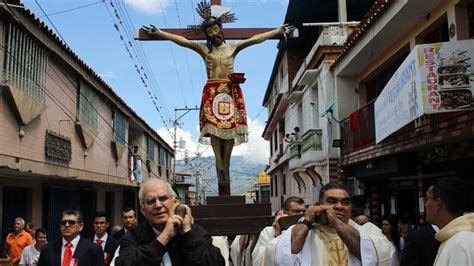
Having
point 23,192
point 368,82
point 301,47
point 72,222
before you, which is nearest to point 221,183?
point 72,222

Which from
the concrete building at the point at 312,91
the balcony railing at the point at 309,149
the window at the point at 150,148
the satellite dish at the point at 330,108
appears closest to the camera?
the satellite dish at the point at 330,108

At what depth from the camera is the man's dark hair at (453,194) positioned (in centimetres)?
325

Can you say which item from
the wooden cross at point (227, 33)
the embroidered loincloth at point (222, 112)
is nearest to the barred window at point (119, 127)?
the wooden cross at point (227, 33)

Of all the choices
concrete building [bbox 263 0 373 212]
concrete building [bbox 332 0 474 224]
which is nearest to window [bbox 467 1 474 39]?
concrete building [bbox 332 0 474 224]

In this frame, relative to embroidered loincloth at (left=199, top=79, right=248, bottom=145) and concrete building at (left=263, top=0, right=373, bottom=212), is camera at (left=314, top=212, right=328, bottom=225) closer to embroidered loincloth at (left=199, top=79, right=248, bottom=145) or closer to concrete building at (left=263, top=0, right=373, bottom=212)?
embroidered loincloth at (left=199, top=79, right=248, bottom=145)

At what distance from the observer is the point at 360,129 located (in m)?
13.7

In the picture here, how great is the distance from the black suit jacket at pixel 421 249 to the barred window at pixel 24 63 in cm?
767

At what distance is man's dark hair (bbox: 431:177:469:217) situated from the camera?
10.7 ft

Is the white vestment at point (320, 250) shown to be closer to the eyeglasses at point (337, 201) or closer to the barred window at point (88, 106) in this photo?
the eyeglasses at point (337, 201)

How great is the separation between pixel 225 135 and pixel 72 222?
6.52 feet

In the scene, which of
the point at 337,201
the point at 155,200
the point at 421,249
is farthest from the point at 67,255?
the point at 421,249

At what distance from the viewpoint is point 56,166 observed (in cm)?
1213

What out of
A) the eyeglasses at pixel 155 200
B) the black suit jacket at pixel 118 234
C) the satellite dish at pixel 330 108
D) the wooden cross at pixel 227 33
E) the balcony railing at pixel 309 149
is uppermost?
the satellite dish at pixel 330 108

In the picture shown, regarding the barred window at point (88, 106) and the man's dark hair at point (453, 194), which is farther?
the barred window at point (88, 106)
